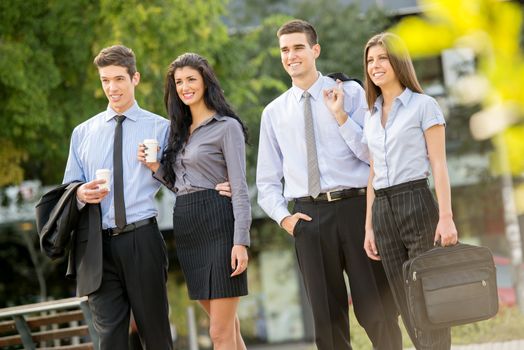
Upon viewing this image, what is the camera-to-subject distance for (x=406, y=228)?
4648 millimetres

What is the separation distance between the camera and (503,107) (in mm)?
1042

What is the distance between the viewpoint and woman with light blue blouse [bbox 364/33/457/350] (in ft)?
15.1

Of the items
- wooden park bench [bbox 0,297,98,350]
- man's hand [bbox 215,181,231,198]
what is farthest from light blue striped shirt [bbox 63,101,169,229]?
wooden park bench [bbox 0,297,98,350]

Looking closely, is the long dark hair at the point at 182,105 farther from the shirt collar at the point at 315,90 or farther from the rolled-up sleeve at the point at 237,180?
the shirt collar at the point at 315,90

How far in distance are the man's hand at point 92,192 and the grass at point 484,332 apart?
16.8 feet

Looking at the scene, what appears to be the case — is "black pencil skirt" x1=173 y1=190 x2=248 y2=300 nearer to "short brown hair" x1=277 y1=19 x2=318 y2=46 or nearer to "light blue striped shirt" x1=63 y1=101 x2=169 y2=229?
"light blue striped shirt" x1=63 y1=101 x2=169 y2=229

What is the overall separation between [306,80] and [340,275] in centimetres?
105

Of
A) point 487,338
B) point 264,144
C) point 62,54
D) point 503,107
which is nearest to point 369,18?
point 62,54

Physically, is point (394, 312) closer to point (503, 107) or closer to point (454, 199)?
point (503, 107)

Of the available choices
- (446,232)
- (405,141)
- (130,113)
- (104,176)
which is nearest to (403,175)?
(405,141)

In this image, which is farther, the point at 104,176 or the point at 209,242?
the point at 209,242

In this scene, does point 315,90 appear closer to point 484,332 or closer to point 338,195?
point 338,195

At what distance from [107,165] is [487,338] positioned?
18.7 feet

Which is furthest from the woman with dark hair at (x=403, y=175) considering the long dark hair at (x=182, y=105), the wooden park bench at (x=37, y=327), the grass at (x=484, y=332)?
the grass at (x=484, y=332)
